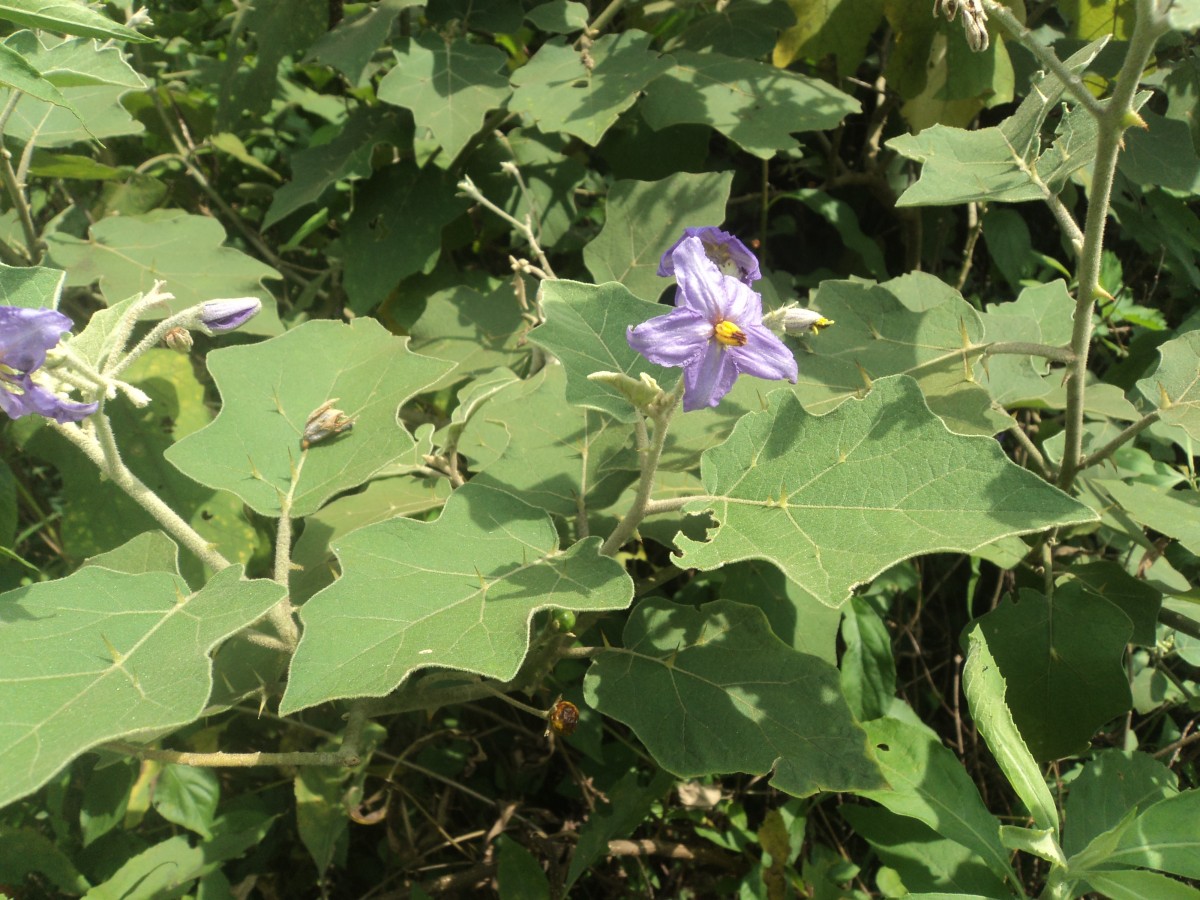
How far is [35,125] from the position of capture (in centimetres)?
233

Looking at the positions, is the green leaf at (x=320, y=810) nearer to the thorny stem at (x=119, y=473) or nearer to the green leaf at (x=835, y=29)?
the thorny stem at (x=119, y=473)

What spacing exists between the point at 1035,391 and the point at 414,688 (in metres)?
1.38

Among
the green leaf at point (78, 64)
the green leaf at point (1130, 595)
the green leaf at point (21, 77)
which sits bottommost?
the green leaf at point (1130, 595)

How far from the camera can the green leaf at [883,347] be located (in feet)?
5.96

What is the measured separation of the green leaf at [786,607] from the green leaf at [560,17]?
150 cm

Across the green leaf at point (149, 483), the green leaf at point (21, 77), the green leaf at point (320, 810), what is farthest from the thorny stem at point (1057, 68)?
the green leaf at point (320, 810)

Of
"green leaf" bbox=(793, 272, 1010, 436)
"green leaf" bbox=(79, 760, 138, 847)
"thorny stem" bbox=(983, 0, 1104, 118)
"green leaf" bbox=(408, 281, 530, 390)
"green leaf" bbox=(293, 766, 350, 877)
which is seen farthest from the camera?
"green leaf" bbox=(408, 281, 530, 390)

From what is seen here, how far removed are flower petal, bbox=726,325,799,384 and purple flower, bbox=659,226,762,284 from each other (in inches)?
16.4

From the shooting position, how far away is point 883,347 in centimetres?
190

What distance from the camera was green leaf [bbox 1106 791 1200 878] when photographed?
1.31 m

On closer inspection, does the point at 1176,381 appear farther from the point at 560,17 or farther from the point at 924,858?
the point at 560,17

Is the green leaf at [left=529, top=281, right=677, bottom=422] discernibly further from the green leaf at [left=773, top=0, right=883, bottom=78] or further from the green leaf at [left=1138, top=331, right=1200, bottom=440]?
the green leaf at [left=773, top=0, right=883, bottom=78]

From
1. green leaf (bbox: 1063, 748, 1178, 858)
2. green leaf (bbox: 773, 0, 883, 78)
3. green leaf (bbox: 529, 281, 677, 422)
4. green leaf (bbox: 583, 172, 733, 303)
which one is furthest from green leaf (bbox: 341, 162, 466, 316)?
green leaf (bbox: 1063, 748, 1178, 858)

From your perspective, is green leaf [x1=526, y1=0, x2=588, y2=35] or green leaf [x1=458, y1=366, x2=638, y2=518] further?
green leaf [x1=526, y1=0, x2=588, y2=35]
